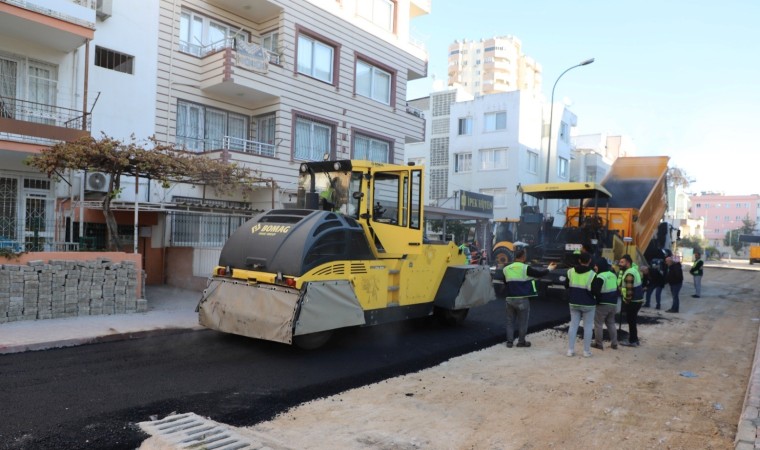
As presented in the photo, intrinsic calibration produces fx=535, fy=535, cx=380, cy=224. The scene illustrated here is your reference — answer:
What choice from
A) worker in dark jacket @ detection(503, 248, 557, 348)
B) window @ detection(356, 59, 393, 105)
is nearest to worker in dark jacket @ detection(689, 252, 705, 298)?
worker in dark jacket @ detection(503, 248, 557, 348)

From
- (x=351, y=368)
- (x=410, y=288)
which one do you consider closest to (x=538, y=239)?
(x=410, y=288)

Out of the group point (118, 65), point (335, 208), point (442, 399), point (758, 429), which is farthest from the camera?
point (118, 65)

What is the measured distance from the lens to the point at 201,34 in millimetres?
16406

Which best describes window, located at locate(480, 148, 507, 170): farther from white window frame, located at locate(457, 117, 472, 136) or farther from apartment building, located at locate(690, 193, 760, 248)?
apartment building, located at locate(690, 193, 760, 248)

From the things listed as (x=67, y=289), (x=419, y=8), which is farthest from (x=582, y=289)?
(x=419, y=8)

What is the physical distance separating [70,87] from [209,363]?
9.51 metres

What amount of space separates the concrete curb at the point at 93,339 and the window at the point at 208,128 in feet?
25.0

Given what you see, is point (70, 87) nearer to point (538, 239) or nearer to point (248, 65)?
point (248, 65)

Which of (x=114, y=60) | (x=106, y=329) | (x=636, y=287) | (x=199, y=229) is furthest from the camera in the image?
(x=199, y=229)

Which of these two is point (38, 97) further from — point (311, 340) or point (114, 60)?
point (311, 340)

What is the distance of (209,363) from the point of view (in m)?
7.14

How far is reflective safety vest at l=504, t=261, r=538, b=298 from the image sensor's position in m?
8.76

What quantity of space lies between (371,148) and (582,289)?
44.5 feet

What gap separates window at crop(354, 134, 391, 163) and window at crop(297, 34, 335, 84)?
2.63m
